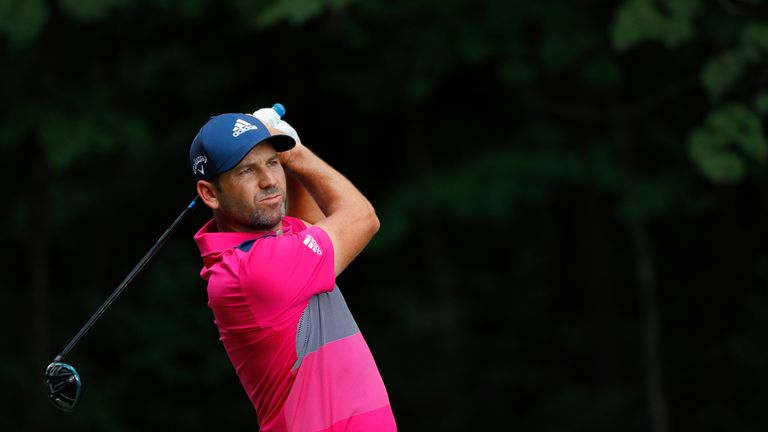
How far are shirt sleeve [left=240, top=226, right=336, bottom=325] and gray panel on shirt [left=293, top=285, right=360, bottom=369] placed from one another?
60 millimetres

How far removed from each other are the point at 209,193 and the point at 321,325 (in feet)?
1.43

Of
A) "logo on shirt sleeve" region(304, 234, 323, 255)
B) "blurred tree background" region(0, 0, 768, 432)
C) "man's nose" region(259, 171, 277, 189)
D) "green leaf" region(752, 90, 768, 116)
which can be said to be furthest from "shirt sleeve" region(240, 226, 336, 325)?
"blurred tree background" region(0, 0, 768, 432)

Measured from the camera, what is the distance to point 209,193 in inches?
128

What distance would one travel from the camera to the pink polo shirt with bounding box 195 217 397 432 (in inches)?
124

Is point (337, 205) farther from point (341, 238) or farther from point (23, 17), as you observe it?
point (23, 17)

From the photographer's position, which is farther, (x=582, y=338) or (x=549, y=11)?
(x=582, y=338)

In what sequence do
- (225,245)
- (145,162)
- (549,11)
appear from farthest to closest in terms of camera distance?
(145,162), (549,11), (225,245)

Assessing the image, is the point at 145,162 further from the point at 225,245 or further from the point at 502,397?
the point at 225,245

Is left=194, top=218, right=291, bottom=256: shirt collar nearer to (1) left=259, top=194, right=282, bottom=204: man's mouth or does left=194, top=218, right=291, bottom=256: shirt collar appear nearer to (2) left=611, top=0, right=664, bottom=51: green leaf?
(1) left=259, top=194, right=282, bottom=204: man's mouth

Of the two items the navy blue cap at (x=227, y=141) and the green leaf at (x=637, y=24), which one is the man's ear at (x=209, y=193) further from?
the green leaf at (x=637, y=24)

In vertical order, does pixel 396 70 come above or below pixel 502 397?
above

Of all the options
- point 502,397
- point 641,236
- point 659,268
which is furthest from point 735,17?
point 502,397

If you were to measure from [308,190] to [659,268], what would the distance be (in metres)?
8.34

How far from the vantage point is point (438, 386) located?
1110 centimetres
